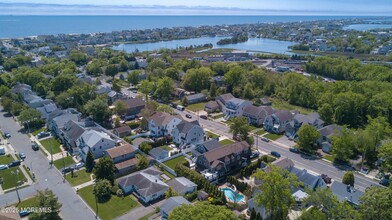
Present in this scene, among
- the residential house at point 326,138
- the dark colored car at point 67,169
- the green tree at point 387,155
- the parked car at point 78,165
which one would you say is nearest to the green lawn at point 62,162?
the dark colored car at point 67,169

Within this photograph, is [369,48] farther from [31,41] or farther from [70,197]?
Answer: [31,41]

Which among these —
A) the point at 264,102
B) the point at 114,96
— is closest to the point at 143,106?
the point at 114,96

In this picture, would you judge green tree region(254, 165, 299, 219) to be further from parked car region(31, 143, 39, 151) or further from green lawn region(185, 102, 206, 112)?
green lawn region(185, 102, 206, 112)

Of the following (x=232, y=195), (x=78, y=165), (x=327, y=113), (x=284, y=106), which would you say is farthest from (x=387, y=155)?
(x=78, y=165)

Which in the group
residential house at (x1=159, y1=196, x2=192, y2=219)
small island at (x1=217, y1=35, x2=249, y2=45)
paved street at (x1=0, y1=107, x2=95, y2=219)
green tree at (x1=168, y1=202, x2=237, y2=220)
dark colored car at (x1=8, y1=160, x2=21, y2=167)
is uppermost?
green tree at (x1=168, y1=202, x2=237, y2=220)

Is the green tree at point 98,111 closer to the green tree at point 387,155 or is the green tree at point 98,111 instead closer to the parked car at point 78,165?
the parked car at point 78,165

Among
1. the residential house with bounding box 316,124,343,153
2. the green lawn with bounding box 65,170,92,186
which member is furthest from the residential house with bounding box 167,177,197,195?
the residential house with bounding box 316,124,343,153
